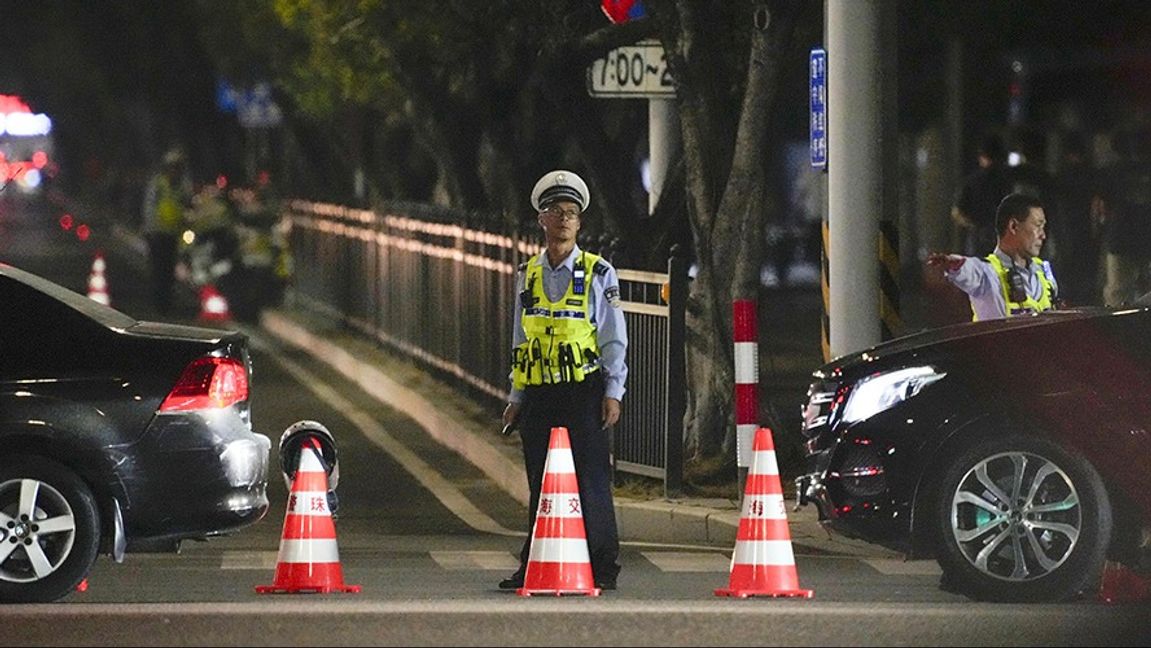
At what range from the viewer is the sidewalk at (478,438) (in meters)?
13.8

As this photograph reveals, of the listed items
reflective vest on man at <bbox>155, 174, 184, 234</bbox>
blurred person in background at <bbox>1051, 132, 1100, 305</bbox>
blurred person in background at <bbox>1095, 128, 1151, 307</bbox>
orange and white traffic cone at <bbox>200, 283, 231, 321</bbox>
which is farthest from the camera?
reflective vest on man at <bbox>155, 174, 184, 234</bbox>

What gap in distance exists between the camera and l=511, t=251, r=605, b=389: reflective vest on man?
11.1 m

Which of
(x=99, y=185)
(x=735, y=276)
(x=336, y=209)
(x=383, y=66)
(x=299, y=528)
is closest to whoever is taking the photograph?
(x=299, y=528)

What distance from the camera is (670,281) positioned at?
1460 cm

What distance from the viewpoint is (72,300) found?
11.2 m

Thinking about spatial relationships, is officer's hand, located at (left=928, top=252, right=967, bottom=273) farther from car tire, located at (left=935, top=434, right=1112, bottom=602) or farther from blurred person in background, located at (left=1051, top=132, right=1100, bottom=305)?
blurred person in background, located at (left=1051, top=132, right=1100, bottom=305)

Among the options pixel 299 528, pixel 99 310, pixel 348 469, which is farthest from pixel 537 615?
pixel 348 469

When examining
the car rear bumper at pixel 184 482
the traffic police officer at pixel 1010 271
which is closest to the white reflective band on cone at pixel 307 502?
the car rear bumper at pixel 184 482

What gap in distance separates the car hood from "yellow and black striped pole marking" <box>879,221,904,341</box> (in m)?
2.86

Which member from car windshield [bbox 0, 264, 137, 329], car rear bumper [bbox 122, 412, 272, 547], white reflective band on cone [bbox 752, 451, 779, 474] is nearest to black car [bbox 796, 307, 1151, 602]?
white reflective band on cone [bbox 752, 451, 779, 474]

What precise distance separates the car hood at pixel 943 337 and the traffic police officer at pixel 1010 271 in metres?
0.79

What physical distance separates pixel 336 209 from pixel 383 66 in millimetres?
3589

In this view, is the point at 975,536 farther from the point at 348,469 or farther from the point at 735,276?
the point at 348,469

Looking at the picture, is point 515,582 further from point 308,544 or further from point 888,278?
point 888,278
